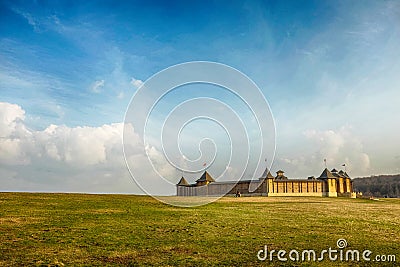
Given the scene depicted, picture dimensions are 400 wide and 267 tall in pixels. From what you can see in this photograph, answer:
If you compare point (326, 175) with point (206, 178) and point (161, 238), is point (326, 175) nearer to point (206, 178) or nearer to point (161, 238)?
point (206, 178)

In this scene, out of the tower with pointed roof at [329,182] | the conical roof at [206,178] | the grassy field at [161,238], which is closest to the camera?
the grassy field at [161,238]

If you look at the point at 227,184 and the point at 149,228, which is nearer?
the point at 149,228

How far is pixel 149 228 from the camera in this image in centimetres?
2241

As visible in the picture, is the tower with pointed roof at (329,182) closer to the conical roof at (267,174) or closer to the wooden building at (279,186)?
the wooden building at (279,186)

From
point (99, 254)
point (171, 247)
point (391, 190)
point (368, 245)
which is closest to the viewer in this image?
point (99, 254)

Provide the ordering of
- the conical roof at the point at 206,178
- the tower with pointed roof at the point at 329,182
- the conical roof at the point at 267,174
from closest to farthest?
the conical roof at the point at 267,174
the tower with pointed roof at the point at 329,182
the conical roof at the point at 206,178

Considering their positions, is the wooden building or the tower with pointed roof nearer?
the wooden building

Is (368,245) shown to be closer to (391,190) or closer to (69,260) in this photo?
(69,260)

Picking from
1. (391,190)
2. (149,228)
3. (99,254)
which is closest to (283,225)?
(149,228)

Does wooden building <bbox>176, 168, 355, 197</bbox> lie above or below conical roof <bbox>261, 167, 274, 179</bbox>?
below

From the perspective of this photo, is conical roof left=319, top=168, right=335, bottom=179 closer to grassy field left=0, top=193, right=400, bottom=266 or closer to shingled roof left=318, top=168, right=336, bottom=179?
shingled roof left=318, top=168, right=336, bottom=179

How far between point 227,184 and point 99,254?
89817mm

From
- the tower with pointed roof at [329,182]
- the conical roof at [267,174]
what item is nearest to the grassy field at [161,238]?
the conical roof at [267,174]

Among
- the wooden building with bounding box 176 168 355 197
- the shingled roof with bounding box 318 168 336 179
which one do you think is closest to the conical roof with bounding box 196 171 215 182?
the wooden building with bounding box 176 168 355 197
